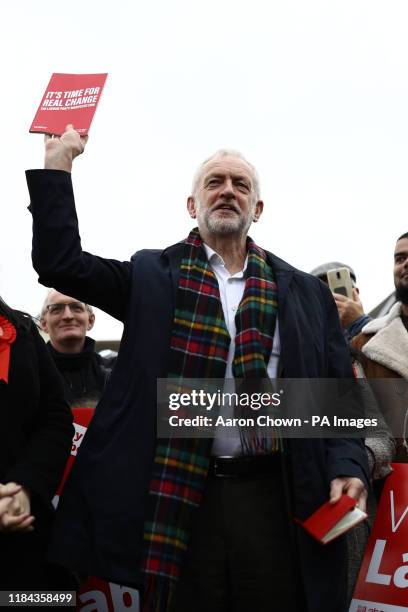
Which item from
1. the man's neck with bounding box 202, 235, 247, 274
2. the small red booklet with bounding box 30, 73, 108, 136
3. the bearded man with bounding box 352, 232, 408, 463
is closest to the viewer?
the small red booklet with bounding box 30, 73, 108, 136

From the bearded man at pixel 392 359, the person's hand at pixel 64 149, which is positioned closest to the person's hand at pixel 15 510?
the person's hand at pixel 64 149

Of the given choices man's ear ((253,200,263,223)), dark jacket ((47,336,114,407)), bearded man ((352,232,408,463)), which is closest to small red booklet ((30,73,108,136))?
man's ear ((253,200,263,223))

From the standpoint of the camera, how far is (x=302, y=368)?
2.67 meters

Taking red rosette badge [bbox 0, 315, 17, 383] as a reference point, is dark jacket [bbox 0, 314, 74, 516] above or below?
below

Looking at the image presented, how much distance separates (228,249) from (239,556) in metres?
1.17

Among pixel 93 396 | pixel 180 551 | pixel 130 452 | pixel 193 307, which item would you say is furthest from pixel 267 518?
pixel 93 396

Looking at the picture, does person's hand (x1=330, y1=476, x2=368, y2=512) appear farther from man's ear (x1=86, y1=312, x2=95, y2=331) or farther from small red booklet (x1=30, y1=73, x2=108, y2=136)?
man's ear (x1=86, y1=312, x2=95, y2=331)

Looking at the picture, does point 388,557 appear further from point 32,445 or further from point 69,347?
point 69,347

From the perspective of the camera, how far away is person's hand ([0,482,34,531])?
7.86 feet

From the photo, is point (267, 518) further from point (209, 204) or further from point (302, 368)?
point (209, 204)

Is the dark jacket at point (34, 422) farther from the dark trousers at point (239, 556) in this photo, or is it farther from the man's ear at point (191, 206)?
the man's ear at point (191, 206)

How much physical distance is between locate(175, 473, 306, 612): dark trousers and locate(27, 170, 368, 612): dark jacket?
8 centimetres

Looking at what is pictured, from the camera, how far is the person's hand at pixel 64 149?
2.61 metres

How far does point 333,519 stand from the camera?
2.40 meters
